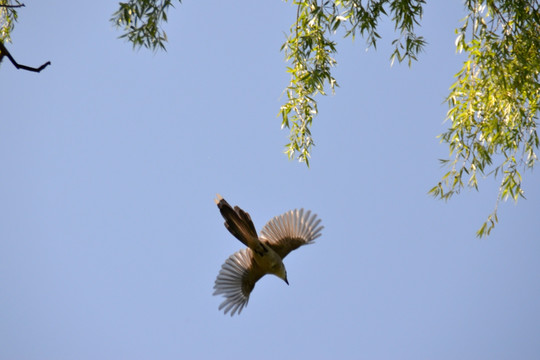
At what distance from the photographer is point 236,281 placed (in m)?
5.97

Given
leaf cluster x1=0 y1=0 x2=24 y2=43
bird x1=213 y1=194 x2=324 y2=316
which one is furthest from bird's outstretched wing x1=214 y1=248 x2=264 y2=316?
leaf cluster x1=0 y1=0 x2=24 y2=43

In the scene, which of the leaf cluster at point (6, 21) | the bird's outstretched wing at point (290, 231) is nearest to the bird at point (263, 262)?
the bird's outstretched wing at point (290, 231)

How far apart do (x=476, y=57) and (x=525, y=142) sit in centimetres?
87

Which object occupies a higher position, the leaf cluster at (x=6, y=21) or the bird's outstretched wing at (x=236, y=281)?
the leaf cluster at (x=6, y=21)

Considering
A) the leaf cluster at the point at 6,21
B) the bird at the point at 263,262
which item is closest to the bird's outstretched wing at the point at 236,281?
the bird at the point at 263,262

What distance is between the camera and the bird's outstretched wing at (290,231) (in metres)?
5.91

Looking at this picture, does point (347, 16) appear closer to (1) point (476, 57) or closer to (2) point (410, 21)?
(2) point (410, 21)

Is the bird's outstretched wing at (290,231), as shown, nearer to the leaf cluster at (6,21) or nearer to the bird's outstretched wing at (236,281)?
the bird's outstretched wing at (236,281)

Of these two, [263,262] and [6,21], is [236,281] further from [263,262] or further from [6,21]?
[6,21]

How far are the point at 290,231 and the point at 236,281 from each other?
0.74 m

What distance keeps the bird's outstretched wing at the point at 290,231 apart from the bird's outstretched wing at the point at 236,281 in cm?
31

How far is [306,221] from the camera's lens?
235 inches

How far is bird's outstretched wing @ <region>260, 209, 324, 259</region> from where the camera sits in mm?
5906

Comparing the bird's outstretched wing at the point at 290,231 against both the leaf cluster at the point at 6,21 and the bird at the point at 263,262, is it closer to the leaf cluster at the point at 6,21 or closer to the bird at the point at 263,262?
the bird at the point at 263,262
